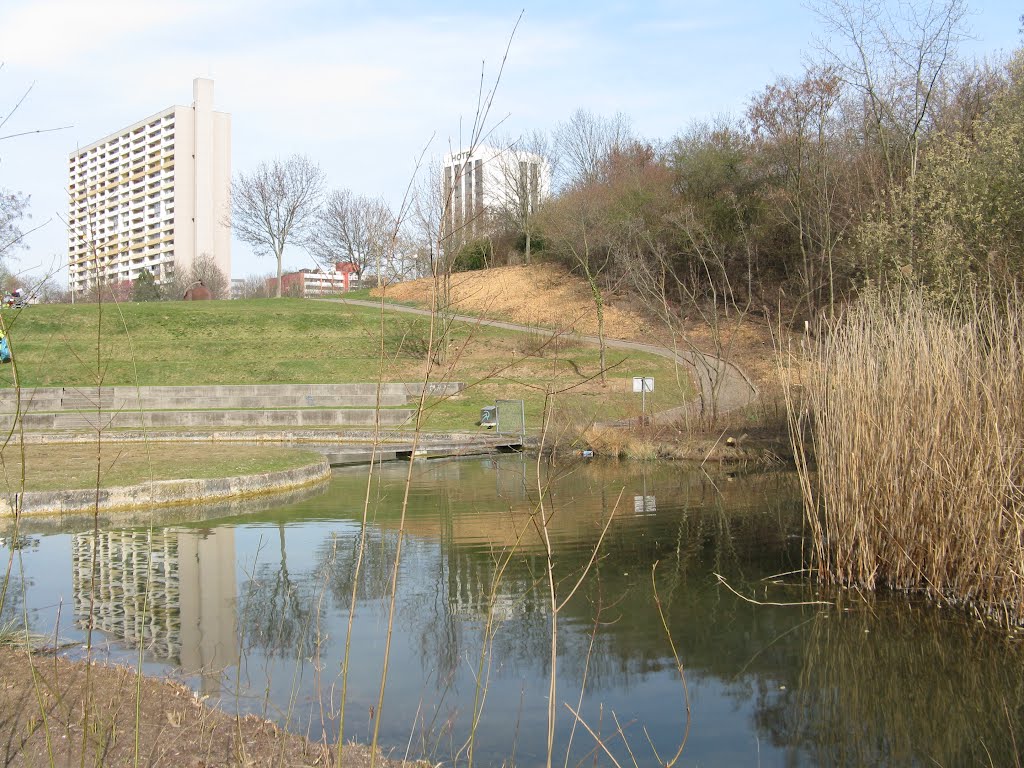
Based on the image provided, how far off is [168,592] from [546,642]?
11.9 ft

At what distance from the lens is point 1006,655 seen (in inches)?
256

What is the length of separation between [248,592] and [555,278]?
35.9 m

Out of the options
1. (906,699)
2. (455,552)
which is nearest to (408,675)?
(906,699)

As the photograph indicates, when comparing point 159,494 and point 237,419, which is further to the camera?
point 237,419

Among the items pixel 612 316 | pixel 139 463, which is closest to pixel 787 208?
pixel 612 316

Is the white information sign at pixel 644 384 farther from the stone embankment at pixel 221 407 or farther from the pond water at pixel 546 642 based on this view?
the pond water at pixel 546 642

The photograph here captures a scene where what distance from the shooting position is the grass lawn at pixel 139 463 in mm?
13047

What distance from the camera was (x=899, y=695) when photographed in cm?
604

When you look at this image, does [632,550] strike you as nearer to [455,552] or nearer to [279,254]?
[455,552]

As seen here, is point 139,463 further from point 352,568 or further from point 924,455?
point 924,455

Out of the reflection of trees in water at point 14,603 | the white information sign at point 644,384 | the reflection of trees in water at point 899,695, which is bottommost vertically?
the reflection of trees in water at point 899,695

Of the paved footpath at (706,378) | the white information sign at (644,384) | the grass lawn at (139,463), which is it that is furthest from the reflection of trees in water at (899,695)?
the white information sign at (644,384)

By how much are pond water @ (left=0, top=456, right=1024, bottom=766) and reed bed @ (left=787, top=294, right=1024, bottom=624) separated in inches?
14.0

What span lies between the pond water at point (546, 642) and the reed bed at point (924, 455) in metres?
0.36
